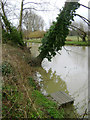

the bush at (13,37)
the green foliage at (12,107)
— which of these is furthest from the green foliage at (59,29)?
the green foliage at (12,107)

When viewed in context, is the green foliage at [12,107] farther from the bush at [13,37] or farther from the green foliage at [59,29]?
the bush at [13,37]

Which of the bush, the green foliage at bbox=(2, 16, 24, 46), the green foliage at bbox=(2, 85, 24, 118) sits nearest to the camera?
the green foliage at bbox=(2, 85, 24, 118)

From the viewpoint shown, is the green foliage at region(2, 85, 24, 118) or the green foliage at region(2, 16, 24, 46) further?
the green foliage at region(2, 16, 24, 46)

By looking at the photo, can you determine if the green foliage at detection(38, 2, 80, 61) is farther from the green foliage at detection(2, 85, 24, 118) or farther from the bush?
the green foliage at detection(2, 85, 24, 118)

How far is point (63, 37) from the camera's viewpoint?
6695mm

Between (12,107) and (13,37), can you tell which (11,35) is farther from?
(12,107)

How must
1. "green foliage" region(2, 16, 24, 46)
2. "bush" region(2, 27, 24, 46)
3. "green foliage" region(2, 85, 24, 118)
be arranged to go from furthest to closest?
1. "bush" region(2, 27, 24, 46)
2. "green foliage" region(2, 16, 24, 46)
3. "green foliage" region(2, 85, 24, 118)

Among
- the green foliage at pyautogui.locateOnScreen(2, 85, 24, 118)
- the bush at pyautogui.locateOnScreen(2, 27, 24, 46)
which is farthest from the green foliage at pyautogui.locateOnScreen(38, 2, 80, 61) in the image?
the green foliage at pyautogui.locateOnScreen(2, 85, 24, 118)

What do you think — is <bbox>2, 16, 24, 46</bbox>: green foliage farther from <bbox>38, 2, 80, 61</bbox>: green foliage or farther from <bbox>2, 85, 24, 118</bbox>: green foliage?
<bbox>2, 85, 24, 118</bbox>: green foliage

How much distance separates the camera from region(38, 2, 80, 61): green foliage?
6035 mm

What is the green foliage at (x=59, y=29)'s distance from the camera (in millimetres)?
6035

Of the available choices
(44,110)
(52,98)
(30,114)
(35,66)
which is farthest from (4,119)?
(35,66)

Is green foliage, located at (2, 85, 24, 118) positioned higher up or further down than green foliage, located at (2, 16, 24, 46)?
further down

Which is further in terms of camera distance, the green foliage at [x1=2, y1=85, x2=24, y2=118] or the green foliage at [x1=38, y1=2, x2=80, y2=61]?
the green foliage at [x1=38, y1=2, x2=80, y2=61]
